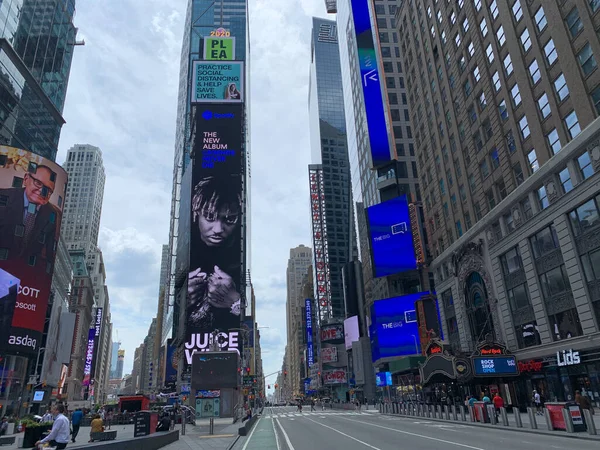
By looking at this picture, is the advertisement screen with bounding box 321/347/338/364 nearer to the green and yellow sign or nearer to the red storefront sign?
the green and yellow sign

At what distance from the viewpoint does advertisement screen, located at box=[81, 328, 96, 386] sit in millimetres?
144750

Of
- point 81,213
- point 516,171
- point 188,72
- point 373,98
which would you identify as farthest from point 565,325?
point 81,213

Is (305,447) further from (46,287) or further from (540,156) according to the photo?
(46,287)

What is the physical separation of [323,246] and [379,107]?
93099mm

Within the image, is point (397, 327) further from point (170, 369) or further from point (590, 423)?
point (170, 369)


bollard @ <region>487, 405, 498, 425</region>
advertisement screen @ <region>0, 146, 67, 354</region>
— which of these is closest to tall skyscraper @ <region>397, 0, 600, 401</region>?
bollard @ <region>487, 405, 498, 425</region>

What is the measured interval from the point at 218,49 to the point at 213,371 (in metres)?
94.8

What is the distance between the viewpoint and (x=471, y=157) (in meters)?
46.9

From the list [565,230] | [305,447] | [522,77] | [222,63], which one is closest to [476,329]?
[565,230]

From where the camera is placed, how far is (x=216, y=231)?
99250 mm

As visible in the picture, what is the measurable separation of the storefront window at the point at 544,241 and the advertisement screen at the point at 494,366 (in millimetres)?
8489

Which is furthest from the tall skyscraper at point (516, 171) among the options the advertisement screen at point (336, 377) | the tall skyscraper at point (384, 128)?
the advertisement screen at point (336, 377)

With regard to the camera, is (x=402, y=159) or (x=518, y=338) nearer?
(x=518, y=338)

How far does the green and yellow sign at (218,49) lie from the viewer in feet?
381
